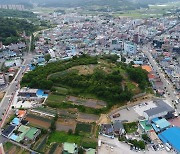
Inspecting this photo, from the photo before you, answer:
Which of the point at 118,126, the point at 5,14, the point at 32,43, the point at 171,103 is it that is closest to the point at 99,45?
the point at 32,43

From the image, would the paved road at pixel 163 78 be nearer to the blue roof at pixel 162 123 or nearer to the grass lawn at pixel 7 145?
the blue roof at pixel 162 123

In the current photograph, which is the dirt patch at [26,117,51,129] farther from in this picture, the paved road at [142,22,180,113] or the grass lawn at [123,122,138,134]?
the paved road at [142,22,180,113]

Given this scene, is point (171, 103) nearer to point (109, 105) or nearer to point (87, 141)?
point (109, 105)

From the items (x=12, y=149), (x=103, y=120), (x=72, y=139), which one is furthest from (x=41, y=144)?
(x=103, y=120)

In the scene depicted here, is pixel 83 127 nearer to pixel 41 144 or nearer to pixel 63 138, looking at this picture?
pixel 63 138

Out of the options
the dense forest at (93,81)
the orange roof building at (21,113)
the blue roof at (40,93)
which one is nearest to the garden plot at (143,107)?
the dense forest at (93,81)

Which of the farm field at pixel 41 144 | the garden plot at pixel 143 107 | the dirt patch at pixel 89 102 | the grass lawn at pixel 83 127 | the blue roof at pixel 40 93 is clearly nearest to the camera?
the farm field at pixel 41 144

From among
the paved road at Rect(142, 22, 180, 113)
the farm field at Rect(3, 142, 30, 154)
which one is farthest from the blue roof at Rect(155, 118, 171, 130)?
the farm field at Rect(3, 142, 30, 154)
